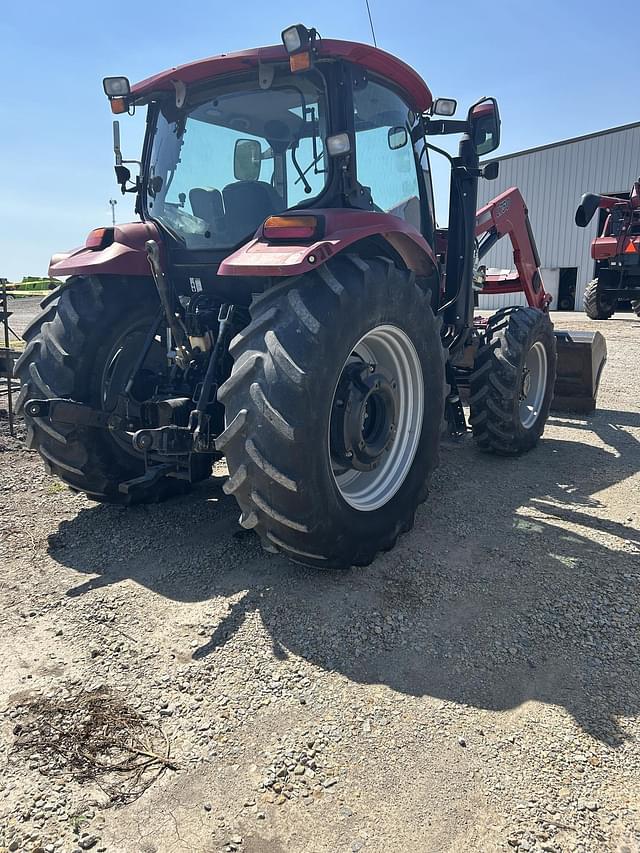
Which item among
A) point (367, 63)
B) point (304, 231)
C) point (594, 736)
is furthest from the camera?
point (367, 63)

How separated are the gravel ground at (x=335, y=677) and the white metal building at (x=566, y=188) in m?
21.6

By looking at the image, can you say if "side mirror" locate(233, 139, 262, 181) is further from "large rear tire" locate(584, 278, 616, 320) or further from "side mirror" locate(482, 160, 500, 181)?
"large rear tire" locate(584, 278, 616, 320)

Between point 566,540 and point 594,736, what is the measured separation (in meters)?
1.56

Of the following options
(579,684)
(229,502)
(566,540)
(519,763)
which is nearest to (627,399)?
(566,540)

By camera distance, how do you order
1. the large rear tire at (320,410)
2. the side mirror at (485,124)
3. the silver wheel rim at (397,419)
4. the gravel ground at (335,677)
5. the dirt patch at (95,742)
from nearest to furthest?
the gravel ground at (335,677) < the dirt patch at (95,742) < the large rear tire at (320,410) < the silver wheel rim at (397,419) < the side mirror at (485,124)

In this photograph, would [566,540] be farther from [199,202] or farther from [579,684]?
[199,202]

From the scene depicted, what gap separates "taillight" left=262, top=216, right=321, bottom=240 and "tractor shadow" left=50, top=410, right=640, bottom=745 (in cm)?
149

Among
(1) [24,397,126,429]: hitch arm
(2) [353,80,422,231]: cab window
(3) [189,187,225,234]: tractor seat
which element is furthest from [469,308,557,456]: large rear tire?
(1) [24,397,126,429]: hitch arm

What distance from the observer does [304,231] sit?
2.68 m

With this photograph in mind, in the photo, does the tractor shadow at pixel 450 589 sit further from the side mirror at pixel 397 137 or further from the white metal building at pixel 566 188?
the white metal building at pixel 566 188

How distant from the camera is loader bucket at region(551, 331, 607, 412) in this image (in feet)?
20.6

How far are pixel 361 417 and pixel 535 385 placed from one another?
3100mm

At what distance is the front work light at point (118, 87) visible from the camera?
351cm

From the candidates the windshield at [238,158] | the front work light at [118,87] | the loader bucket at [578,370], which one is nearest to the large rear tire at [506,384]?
the loader bucket at [578,370]
